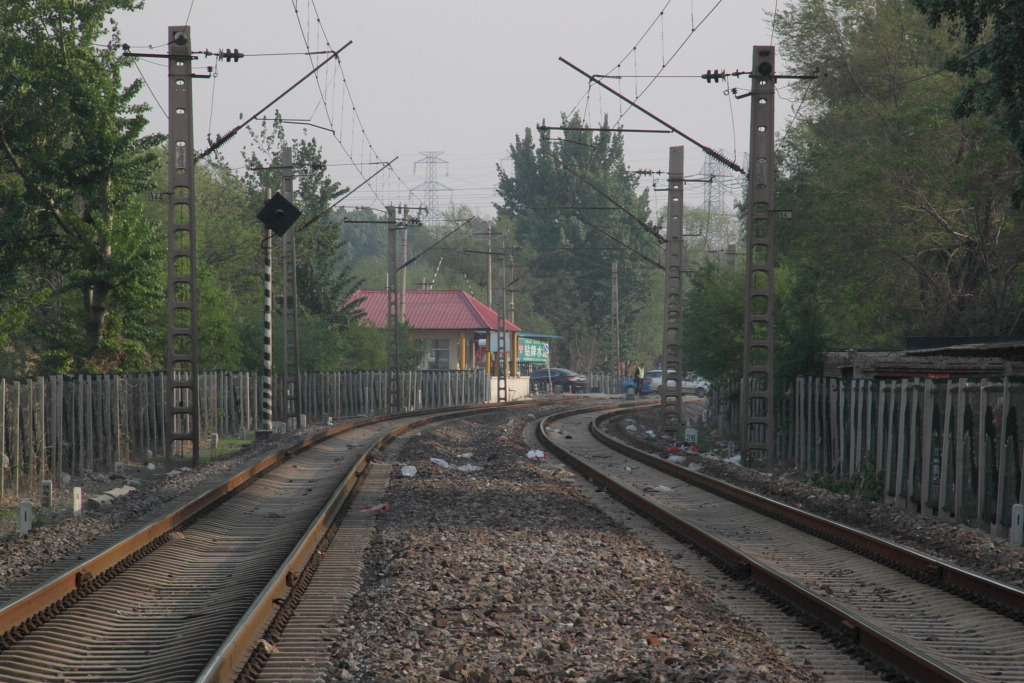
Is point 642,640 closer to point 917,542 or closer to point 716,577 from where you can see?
point 716,577

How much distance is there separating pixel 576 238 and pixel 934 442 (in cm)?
7808

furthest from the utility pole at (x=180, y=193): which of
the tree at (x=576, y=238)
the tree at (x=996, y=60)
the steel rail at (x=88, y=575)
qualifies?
the tree at (x=576, y=238)

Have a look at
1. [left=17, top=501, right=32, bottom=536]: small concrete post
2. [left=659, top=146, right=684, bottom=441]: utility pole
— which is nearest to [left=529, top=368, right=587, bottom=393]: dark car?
[left=659, top=146, right=684, bottom=441]: utility pole

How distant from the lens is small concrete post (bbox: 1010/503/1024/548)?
34.9 feet

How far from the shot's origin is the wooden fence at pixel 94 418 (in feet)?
49.2

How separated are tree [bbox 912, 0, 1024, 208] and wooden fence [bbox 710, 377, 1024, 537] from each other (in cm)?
386

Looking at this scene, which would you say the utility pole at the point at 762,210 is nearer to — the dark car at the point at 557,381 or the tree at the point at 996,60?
the tree at the point at 996,60

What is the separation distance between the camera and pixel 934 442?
13234mm

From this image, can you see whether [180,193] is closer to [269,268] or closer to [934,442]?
[269,268]

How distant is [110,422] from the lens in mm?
19594

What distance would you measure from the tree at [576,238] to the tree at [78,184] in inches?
2415

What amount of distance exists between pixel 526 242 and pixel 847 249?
208 ft

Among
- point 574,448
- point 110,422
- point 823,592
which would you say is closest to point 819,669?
point 823,592

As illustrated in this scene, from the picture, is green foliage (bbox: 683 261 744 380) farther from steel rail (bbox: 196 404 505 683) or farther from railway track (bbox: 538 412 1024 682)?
steel rail (bbox: 196 404 505 683)
